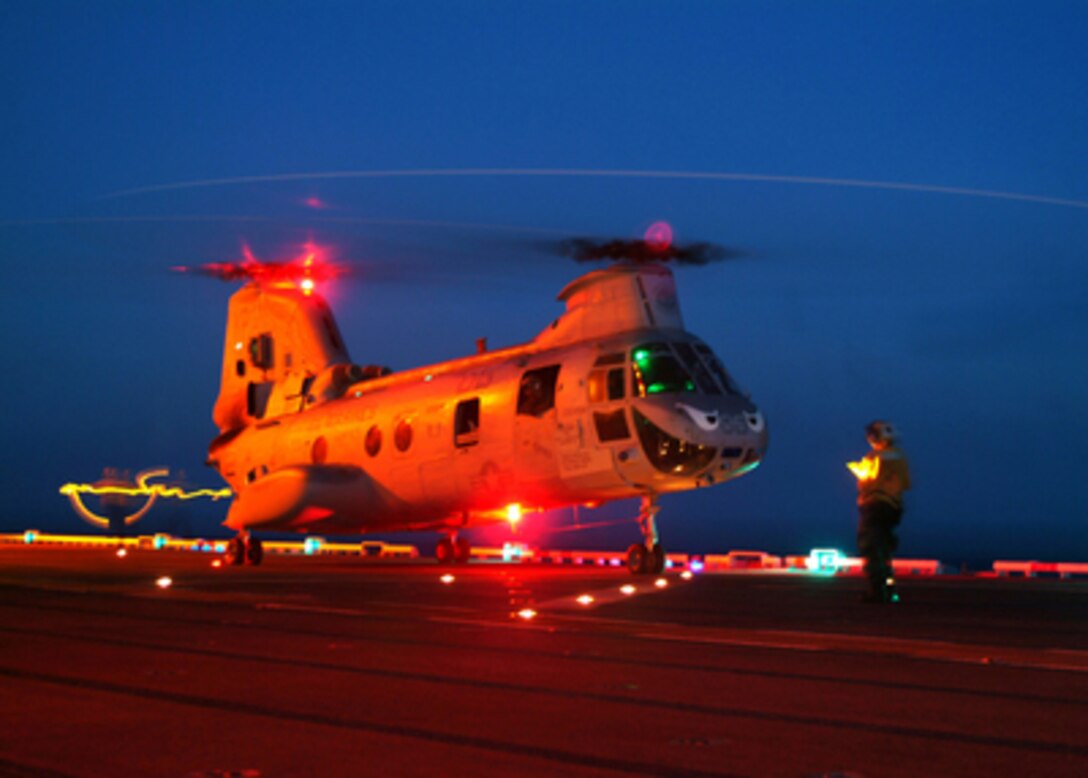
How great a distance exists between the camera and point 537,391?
24438 millimetres

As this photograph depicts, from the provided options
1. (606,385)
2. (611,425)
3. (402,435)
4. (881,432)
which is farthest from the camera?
(402,435)

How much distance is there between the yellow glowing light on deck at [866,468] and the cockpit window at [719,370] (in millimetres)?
7174

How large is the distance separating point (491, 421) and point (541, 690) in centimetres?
1801

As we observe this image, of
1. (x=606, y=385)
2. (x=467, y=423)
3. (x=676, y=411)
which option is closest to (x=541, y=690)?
(x=676, y=411)

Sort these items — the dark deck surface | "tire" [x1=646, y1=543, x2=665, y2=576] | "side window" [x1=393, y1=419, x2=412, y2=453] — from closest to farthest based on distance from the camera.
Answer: the dark deck surface → "tire" [x1=646, y1=543, x2=665, y2=576] → "side window" [x1=393, y1=419, x2=412, y2=453]

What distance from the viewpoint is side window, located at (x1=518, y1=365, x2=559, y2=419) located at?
2417 cm

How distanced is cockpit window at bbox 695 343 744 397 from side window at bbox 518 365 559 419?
280 cm

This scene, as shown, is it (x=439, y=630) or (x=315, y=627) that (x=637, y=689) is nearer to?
(x=439, y=630)

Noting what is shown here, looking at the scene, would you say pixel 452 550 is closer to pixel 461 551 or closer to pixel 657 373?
pixel 461 551

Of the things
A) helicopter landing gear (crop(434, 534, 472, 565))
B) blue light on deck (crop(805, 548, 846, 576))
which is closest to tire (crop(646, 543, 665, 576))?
blue light on deck (crop(805, 548, 846, 576))

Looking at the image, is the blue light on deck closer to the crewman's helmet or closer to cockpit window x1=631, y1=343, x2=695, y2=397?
cockpit window x1=631, y1=343, x2=695, y2=397

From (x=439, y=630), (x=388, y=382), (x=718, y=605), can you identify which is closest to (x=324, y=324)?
(x=388, y=382)

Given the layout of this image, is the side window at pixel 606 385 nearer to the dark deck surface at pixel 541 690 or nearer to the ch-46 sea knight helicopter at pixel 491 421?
the ch-46 sea knight helicopter at pixel 491 421

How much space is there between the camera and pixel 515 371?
83.3 feet
